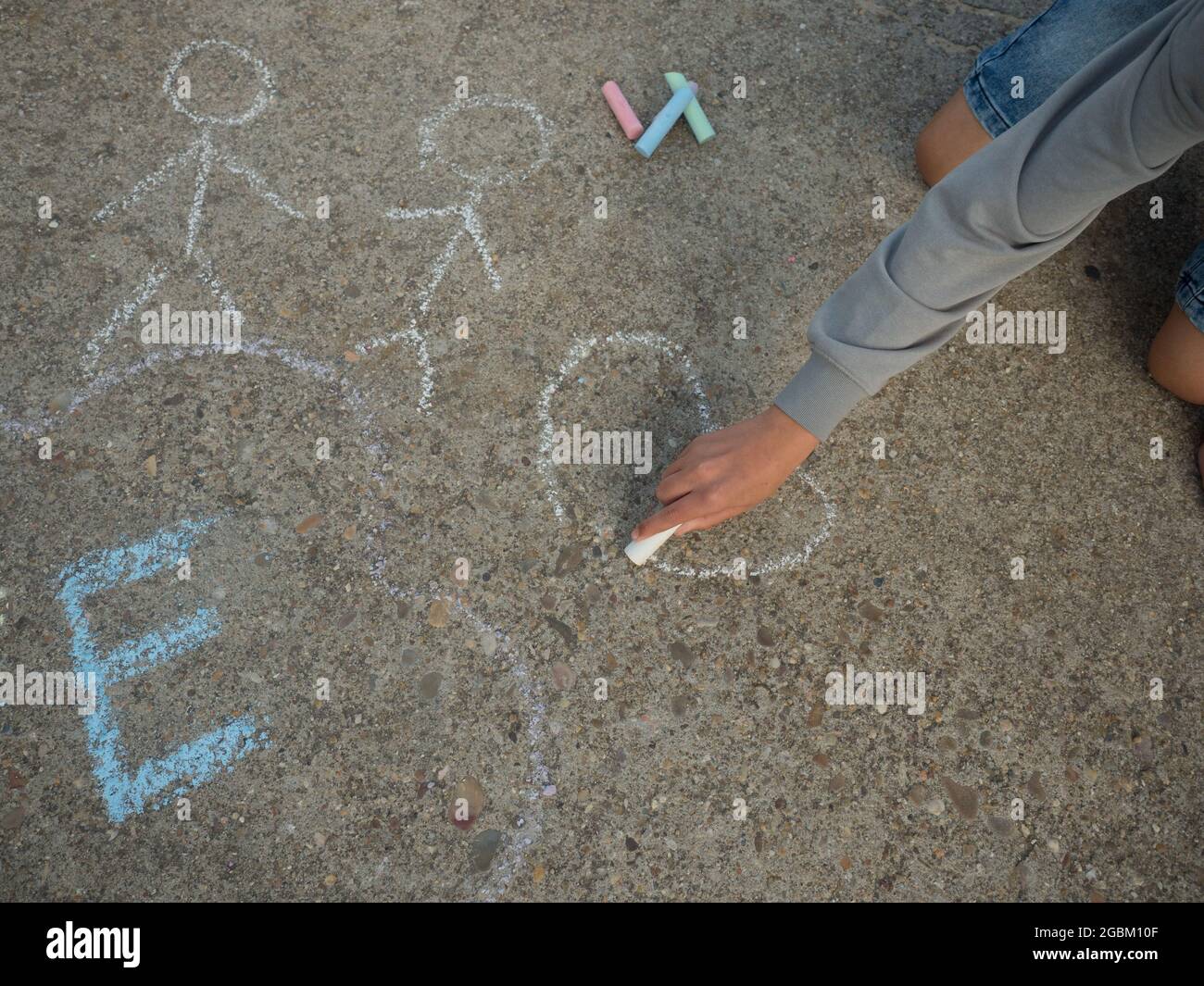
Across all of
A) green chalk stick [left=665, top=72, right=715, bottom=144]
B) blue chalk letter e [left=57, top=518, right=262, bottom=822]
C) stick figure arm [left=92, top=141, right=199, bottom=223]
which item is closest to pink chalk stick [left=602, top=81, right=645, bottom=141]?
green chalk stick [left=665, top=72, right=715, bottom=144]

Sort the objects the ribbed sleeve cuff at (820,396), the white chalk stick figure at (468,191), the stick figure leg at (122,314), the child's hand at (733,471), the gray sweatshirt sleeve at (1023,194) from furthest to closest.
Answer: the white chalk stick figure at (468,191) < the stick figure leg at (122,314) < the child's hand at (733,471) < the ribbed sleeve cuff at (820,396) < the gray sweatshirt sleeve at (1023,194)

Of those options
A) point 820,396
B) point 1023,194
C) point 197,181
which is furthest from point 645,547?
point 197,181

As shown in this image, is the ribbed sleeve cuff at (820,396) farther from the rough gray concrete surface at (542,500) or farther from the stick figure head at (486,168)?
the stick figure head at (486,168)

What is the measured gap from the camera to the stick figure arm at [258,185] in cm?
217

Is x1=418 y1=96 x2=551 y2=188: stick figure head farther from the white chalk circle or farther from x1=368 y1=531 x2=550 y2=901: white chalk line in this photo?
x1=368 y1=531 x2=550 y2=901: white chalk line

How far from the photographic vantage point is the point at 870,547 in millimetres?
2037

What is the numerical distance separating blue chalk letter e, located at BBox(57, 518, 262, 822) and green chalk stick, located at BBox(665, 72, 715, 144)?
1.59 m

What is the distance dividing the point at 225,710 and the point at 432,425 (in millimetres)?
759

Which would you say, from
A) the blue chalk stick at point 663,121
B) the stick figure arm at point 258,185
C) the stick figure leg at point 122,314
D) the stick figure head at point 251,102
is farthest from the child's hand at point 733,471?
the stick figure head at point 251,102

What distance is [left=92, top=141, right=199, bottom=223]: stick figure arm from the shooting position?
7.00 feet

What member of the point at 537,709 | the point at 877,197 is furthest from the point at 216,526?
the point at 877,197

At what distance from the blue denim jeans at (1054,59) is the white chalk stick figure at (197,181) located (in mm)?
1785

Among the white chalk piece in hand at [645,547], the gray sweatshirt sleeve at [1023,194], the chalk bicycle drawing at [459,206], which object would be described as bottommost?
the white chalk piece in hand at [645,547]

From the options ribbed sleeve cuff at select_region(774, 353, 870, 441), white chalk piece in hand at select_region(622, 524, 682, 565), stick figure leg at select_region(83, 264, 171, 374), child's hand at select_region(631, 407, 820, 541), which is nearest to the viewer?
ribbed sleeve cuff at select_region(774, 353, 870, 441)
